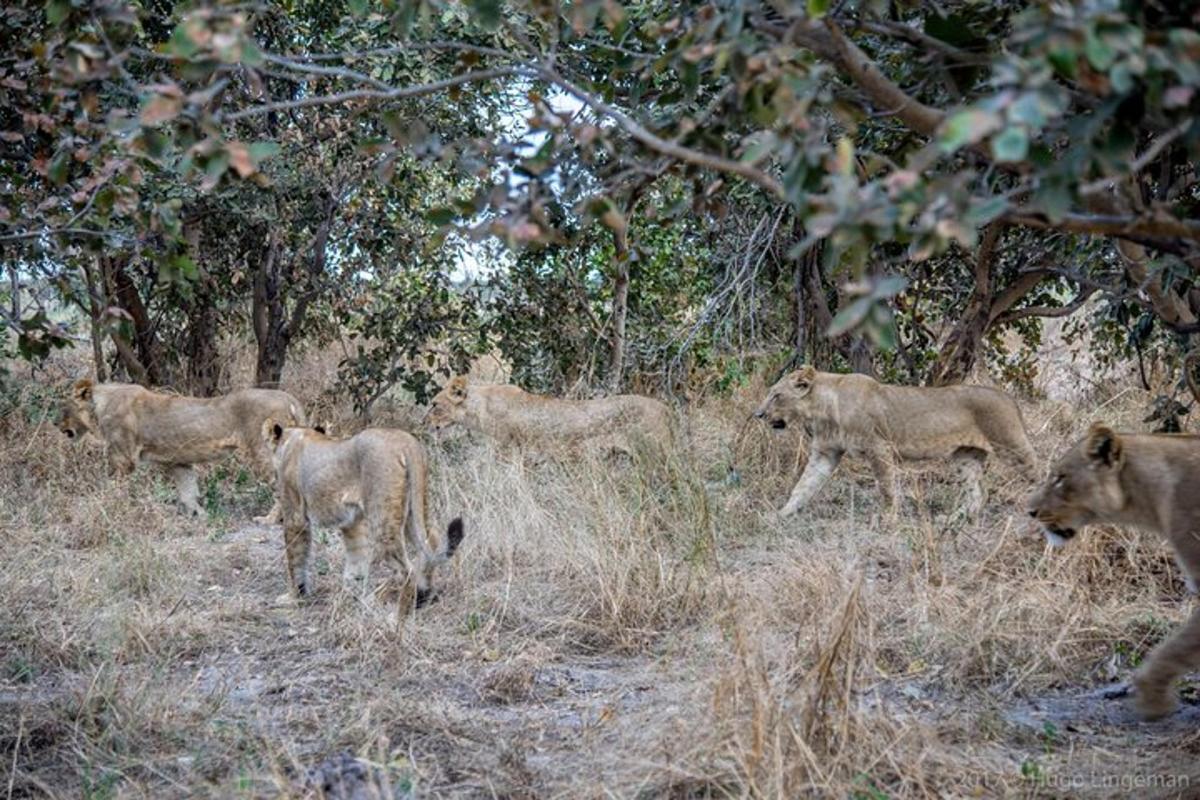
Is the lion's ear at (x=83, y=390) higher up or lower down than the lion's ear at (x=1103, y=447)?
lower down

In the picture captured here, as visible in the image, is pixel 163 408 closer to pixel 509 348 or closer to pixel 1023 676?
pixel 509 348

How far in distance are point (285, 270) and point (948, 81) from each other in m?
8.40

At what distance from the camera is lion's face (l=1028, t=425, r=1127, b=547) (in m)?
4.93

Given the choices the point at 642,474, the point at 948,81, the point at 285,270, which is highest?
the point at 948,81

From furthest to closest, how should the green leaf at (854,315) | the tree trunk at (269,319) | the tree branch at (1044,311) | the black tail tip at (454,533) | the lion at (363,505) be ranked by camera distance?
the tree trunk at (269,319) → the tree branch at (1044,311) → the lion at (363,505) → the black tail tip at (454,533) → the green leaf at (854,315)

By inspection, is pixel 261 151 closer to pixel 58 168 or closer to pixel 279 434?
pixel 58 168

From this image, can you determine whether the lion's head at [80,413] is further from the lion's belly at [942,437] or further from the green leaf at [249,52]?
the green leaf at [249,52]

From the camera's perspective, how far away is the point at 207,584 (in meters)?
7.26

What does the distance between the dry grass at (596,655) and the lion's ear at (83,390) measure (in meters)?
1.30

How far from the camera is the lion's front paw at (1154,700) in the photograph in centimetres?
451

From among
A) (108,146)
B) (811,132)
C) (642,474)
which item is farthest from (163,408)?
(811,132)

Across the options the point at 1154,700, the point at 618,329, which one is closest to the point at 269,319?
the point at 618,329

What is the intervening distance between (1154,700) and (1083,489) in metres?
0.83

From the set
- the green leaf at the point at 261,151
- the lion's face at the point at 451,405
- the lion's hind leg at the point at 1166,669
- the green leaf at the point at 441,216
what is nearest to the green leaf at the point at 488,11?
the green leaf at the point at 441,216
